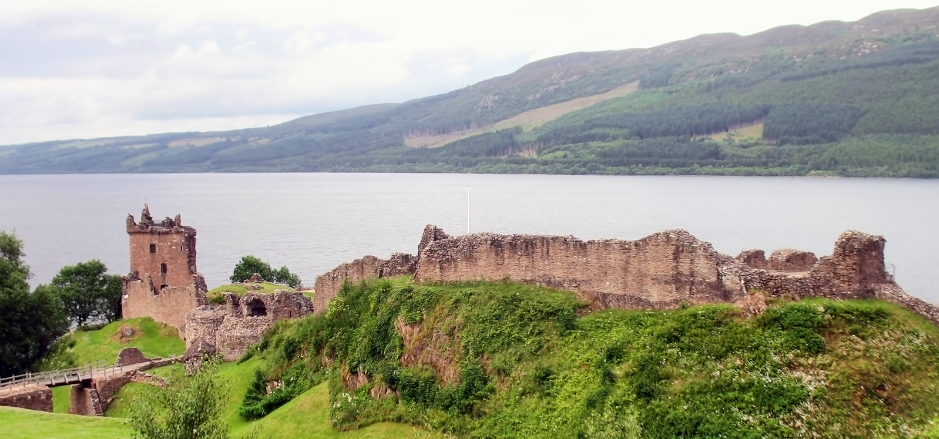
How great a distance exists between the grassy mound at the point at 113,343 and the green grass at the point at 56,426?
16645mm

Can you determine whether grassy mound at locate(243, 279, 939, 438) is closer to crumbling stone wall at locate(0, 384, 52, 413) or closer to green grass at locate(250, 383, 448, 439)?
green grass at locate(250, 383, 448, 439)

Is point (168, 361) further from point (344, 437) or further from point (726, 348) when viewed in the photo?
point (726, 348)

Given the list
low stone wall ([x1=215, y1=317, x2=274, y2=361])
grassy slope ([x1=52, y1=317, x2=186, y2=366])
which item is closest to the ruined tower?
grassy slope ([x1=52, y1=317, x2=186, y2=366])

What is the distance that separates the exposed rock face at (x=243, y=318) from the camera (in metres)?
41.6

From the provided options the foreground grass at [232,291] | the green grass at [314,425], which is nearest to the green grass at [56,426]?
the green grass at [314,425]

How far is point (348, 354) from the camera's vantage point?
104 feet

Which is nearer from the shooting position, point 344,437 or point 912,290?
point 344,437

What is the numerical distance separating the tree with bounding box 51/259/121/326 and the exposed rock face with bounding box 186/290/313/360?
75.0 feet

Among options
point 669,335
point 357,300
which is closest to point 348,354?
point 357,300

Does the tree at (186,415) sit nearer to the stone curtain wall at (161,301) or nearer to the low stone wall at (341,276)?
the low stone wall at (341,276)

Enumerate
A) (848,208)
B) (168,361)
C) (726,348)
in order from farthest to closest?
(848,208)
(168,361)
(726,348)

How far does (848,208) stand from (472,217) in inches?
2745

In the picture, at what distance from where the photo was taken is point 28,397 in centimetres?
3956

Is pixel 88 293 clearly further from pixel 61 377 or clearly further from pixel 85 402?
pixel 85 402
